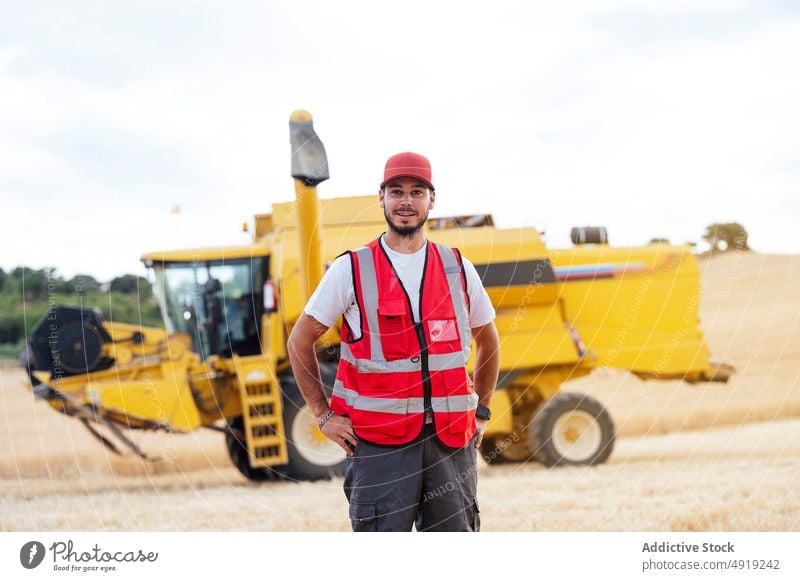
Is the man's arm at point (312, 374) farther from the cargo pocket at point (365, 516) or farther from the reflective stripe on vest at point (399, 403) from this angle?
the cargo pocket at point (365, 516)

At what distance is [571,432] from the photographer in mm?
8562

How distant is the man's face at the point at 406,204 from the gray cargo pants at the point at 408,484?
0.67 metres

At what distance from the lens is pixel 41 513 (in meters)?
6.32

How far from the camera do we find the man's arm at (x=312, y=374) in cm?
314

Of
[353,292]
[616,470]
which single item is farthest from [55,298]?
[616,470]

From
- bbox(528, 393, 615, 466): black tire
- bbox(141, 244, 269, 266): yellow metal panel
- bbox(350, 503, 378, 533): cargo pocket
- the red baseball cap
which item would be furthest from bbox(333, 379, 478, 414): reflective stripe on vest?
bbox(528, 393, 615, 466): black tire

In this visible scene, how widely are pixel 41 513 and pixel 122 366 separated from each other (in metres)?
1.93

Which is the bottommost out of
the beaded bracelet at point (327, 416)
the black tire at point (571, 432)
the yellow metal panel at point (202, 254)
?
the black tire at point (571, 432)

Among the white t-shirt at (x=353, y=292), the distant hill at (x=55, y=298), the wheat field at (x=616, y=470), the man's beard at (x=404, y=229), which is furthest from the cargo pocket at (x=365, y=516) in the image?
the wheat field at (x=616, y=470)

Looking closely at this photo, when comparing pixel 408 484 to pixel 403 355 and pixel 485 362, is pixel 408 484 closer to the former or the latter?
pixel 403 355
